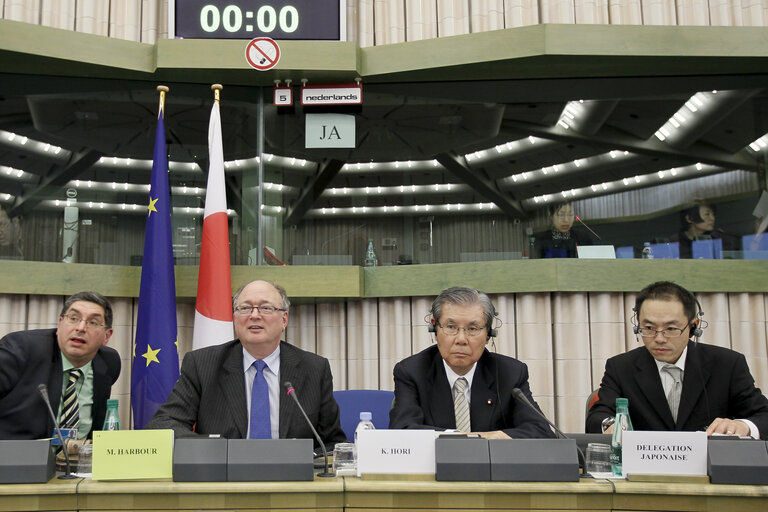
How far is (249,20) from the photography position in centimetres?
452

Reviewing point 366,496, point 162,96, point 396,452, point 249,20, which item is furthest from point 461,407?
point 249,20

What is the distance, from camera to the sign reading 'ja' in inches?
185

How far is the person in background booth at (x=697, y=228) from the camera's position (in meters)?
4.45

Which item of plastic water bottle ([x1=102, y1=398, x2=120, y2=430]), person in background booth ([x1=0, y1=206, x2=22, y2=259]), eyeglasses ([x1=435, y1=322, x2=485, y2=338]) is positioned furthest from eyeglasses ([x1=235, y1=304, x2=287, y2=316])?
person in background booth ([x1=0, y1=206, x2=22, y2=259])

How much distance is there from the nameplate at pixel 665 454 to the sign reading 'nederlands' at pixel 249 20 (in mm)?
3423

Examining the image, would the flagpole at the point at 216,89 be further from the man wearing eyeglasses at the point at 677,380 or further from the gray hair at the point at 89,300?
the man wearing eyeglasses at the point at 677,380

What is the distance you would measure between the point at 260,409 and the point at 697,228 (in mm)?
3247

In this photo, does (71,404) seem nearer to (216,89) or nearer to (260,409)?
(260,409)

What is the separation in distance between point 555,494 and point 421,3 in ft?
12.3

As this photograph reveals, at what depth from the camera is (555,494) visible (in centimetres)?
179

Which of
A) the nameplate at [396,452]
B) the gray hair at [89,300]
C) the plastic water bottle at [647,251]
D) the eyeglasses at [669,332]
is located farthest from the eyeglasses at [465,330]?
the plastic water bottle at [647,251]

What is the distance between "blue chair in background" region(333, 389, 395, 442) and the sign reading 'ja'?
6.17 ft

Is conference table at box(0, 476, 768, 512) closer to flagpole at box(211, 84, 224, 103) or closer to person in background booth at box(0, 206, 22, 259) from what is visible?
person in background booth at box(0, 206, 22, 259)

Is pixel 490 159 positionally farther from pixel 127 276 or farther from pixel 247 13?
pixel 127 276
